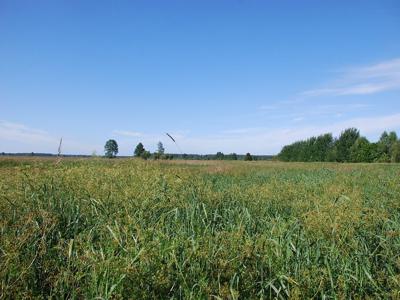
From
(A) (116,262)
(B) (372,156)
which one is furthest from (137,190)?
(B) (372,156)

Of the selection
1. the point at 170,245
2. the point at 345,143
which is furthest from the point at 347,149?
the point at 170,245

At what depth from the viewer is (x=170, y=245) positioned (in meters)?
3.18

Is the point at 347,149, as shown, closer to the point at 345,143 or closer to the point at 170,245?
the point at 345,143

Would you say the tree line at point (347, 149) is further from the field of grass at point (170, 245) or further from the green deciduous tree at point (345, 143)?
the field of grass at point (170, 245)

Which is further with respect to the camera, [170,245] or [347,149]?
[347,149]

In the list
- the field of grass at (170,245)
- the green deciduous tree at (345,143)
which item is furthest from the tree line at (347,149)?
the field of grass at (170,245)

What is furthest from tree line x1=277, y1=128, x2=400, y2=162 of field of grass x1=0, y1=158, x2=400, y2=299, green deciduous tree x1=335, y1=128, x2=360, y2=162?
field of grass x1=0, y1=158, x2=400, y2=299

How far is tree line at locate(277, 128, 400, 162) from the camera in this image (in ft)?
263

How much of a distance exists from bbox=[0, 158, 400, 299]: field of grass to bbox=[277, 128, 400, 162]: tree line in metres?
81.5

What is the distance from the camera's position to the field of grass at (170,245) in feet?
8.77

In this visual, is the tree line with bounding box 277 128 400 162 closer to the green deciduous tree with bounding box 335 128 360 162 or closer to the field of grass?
the green deciduous tree with bounding box 335 128 360 162

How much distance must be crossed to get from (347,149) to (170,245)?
8808cm

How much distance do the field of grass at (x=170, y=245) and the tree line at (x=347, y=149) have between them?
267ft

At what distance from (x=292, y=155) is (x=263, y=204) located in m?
92.1
